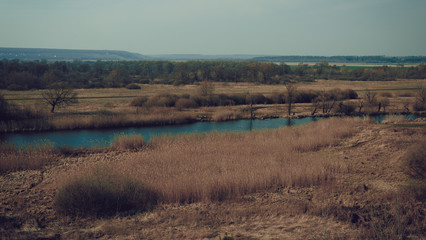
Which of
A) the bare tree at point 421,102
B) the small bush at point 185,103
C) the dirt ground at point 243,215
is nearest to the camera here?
the dirt ground at point 243,215

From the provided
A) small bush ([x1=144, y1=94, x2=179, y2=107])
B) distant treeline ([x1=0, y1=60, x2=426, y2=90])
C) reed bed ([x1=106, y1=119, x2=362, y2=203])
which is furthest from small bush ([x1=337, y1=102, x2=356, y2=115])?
distant treeline ([x1=0, y1=60, x2=426, y2=90])

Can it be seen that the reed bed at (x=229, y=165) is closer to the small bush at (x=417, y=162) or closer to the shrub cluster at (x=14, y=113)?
the small bush at (x=417, y=162)

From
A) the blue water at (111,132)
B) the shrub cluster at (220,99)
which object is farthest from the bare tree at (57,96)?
the shrub cluster at (220,99)

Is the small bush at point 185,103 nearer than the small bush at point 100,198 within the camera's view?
No

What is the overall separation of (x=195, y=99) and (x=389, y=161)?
3150 centimetres

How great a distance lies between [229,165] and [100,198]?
508cm

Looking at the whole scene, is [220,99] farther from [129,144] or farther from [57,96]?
[129,144]

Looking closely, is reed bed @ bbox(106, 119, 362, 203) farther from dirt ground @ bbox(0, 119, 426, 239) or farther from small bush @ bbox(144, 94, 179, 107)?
small bush @ bbox(144, 94, 179, 107)

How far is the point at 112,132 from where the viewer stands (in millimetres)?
27688

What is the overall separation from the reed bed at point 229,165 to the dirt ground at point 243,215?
1.40 ft

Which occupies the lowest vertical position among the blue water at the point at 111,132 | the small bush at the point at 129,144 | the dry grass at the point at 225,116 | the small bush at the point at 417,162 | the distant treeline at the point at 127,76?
the blue water at the point at 111,132

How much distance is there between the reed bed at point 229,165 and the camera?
372 inches

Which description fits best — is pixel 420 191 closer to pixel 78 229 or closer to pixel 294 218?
pixel 294 218

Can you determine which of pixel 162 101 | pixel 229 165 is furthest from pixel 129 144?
pixel 162 101
